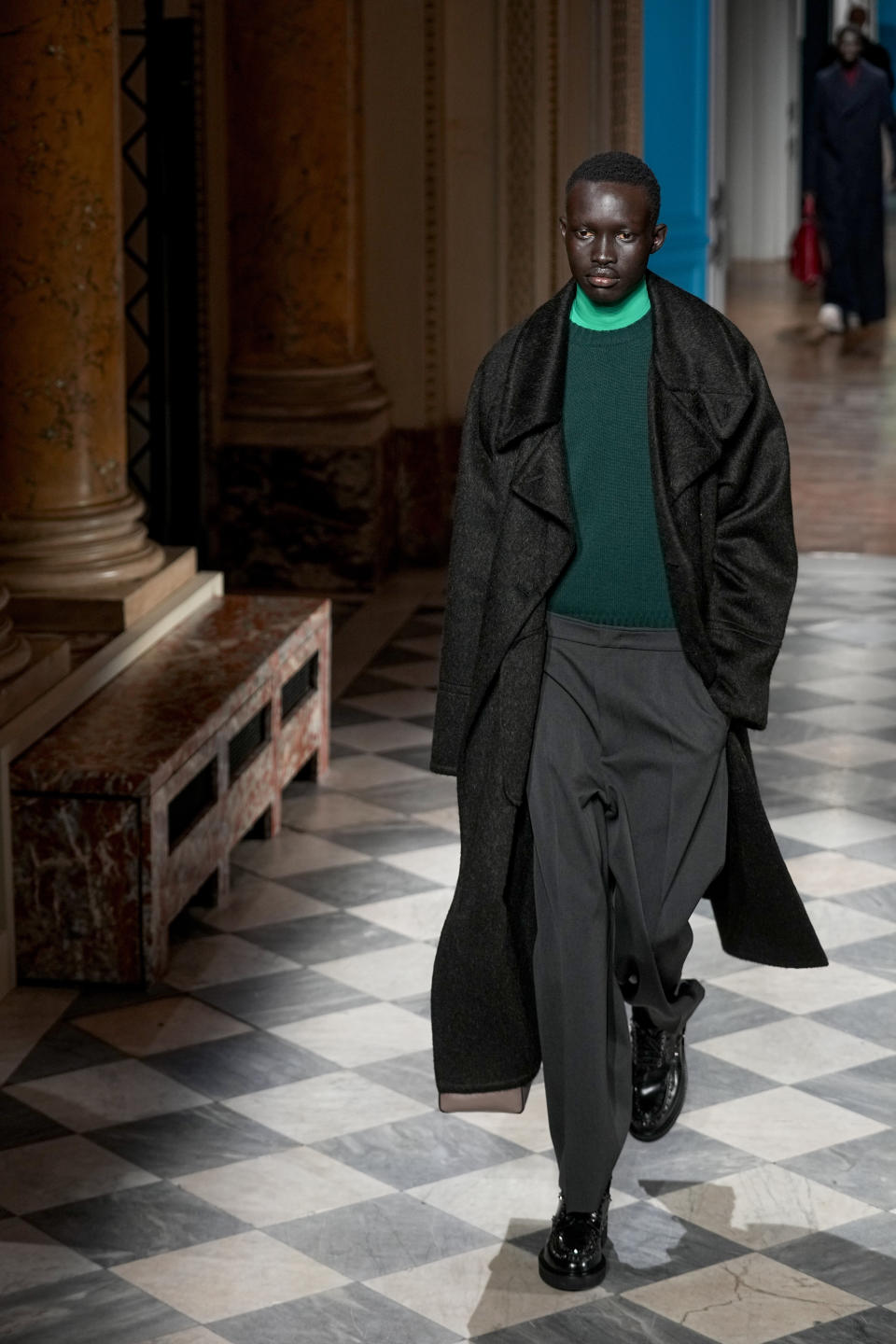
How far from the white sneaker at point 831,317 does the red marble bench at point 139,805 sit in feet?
41.4

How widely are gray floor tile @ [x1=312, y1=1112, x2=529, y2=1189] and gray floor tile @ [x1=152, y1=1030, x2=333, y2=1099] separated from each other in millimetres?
323

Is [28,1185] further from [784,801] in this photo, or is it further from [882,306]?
[882,306]

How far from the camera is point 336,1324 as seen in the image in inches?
146

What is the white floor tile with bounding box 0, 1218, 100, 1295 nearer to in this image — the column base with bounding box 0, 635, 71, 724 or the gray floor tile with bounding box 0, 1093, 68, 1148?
the gray floor tile with bounding box 0, 1093, 68, 1148

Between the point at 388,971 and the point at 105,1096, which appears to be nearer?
the point at 105,1096

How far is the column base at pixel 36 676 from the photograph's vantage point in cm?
532

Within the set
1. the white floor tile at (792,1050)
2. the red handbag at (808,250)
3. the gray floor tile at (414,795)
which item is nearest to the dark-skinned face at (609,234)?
the white floor tile at (792,1050)

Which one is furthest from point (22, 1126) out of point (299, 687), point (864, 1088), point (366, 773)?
point (366, 773)

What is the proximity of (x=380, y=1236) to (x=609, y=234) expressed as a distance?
5.79 feet

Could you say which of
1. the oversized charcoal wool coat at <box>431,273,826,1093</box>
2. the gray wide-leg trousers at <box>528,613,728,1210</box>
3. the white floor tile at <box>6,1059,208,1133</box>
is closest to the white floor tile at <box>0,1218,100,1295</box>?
the white floor tile at <box>6,1059,208,1133</box>

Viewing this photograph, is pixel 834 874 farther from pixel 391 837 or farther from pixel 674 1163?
pixel 674 1163

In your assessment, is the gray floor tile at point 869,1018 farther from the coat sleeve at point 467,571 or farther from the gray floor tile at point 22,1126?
the gray floor tile at point 22,1126

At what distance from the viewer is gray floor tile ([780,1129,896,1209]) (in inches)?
165

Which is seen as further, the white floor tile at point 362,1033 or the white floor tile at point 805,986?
the white floor tile at point 805,986
